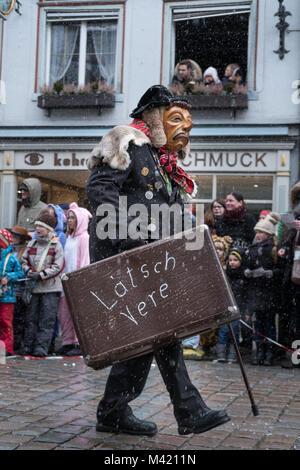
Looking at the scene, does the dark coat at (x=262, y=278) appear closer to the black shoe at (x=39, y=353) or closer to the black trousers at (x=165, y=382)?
the black shoe at (x=39, y=353)

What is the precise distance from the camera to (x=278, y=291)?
24.5 feet

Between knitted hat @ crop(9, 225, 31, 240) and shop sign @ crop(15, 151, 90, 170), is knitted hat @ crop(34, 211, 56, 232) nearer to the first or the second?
knitted hat @ crop(9, 225, 31, 240)

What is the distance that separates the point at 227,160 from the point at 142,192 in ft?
31.4

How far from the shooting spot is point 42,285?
7621 millimetres

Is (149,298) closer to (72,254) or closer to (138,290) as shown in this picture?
(138,290)

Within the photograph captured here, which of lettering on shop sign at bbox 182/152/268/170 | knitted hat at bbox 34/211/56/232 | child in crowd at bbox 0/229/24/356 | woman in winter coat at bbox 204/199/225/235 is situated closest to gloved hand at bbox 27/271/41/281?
child in crowd at bbox 0/229/24/356

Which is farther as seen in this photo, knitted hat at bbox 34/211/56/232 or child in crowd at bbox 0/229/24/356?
knitted hat at bbox 34/211/56/232

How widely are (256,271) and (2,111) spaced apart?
28.5ft

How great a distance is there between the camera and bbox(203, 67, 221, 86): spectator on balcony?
1312 cm

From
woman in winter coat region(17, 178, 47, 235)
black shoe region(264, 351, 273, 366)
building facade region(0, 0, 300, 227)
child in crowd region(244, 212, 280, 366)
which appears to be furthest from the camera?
building facade region(0, 0, 300, 227)

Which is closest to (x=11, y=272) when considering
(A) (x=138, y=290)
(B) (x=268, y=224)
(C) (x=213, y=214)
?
(C) (x=213, y=214)

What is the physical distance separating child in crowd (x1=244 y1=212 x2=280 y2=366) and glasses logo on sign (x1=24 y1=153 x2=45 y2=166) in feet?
24.5

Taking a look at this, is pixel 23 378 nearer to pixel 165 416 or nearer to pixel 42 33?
pixel 165 416

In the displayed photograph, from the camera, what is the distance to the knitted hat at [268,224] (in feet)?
24.9
